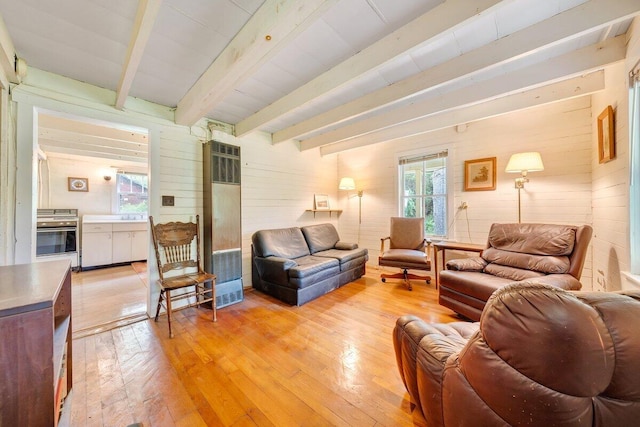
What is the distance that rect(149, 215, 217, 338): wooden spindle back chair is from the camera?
264 cm

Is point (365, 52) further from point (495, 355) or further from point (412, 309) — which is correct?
point (412, 309)

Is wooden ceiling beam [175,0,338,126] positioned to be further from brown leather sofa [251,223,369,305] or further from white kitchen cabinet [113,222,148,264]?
white kitchen cabinet [113,222,148,264]

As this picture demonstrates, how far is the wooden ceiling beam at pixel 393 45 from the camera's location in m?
1.41

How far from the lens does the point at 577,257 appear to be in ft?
7.32

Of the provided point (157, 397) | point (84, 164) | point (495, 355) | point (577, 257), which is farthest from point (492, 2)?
point (84, 164)

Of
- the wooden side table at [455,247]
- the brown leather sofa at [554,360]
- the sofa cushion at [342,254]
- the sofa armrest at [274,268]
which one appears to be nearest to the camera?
the brown leather sofa at [554,360]

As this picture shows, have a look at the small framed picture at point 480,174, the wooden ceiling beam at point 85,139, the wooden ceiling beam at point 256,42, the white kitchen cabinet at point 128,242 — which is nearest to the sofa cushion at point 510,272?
the small framed picture at point 480,174

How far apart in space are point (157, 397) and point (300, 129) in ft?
10.7

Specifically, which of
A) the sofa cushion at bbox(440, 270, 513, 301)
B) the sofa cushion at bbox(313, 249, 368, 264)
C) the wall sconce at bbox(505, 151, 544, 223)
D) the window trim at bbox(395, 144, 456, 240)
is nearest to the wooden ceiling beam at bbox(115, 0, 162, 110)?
the sofa cushion at bbox(313, 249, 368, 264)

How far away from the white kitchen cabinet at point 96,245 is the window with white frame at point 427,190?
6.06 metres

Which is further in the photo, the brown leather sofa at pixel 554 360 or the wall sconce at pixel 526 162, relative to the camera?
the wall sconce at pixel 526 162

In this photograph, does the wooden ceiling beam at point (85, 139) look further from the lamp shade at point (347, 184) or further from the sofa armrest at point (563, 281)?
the sofa armrest at point (563, 281)

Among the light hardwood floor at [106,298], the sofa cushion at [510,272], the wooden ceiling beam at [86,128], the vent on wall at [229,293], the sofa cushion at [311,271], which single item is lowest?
the light hardwood floor at [106,298]

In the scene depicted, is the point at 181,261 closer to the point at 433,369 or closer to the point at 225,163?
the point at 225,163
